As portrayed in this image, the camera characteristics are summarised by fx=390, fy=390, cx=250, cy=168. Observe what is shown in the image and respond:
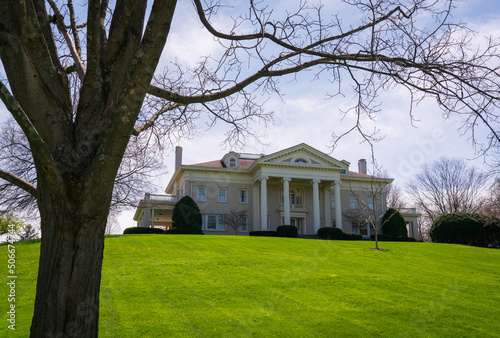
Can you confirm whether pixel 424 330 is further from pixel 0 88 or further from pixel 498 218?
pixel 498 218

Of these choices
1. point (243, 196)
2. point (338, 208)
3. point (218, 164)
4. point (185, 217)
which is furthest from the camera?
point (218, 164)

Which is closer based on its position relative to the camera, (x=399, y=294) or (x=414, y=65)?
(x=414, y=65)

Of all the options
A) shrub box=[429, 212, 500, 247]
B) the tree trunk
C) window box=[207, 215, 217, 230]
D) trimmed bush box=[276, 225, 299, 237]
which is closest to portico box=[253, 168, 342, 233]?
trimmed bush box=[276, 225, 299, 237]

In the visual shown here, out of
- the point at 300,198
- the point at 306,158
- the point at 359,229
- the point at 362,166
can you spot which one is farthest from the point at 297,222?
the point at 362,166

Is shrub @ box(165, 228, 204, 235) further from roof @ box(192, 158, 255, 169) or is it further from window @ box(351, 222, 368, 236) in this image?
window @ box(351, 222, 368, 236)

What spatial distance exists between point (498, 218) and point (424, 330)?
84.7 ft

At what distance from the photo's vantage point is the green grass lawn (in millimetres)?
7184

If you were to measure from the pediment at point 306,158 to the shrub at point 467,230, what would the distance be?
10925 mm

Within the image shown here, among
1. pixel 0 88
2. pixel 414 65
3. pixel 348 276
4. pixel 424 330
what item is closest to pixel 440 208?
pixel 348 276

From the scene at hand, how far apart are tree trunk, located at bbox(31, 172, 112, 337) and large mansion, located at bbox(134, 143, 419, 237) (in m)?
33.1

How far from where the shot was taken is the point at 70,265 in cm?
306

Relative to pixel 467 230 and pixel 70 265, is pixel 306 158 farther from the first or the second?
pixel 70 265

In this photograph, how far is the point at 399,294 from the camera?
1020 cm

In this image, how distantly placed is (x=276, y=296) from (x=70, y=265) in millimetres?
6925
